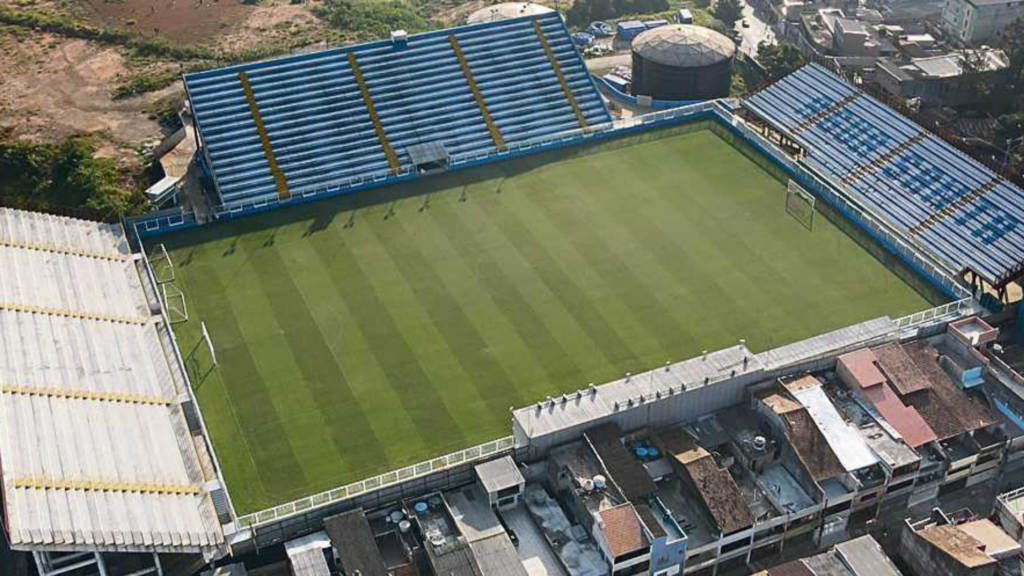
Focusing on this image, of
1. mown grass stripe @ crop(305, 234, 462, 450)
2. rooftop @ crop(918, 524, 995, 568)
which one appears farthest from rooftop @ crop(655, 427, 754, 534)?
mown grass stripe @ crop(305, 234, 462, 450)

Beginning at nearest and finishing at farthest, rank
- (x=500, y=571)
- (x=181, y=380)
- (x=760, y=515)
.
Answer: (x=500, y=571) < (x=760, y=515) < (x=181, y=380)

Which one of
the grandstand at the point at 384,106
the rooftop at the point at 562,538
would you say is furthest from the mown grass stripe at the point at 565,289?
the rooftop at the point at 562,538

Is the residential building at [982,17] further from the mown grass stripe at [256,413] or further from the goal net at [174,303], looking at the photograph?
the goal net at [174,303]

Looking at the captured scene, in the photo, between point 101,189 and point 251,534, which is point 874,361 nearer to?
point 251,534

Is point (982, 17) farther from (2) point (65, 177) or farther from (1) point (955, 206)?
(2) point (65, 177)

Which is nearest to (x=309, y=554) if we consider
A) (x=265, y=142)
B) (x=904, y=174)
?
(x=265, y=142)

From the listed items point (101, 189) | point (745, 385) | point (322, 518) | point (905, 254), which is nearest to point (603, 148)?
point (905, 254)
